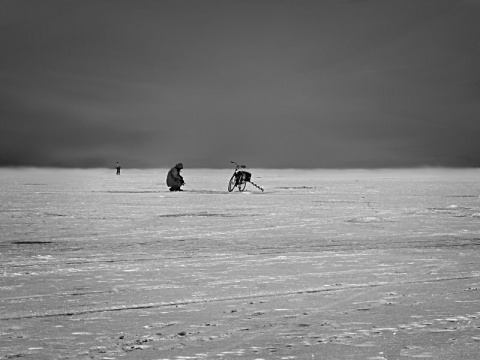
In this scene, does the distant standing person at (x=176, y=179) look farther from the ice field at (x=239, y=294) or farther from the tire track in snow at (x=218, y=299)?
the tire track in snow at (x=218, y=299)

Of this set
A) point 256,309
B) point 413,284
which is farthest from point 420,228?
point 256,309

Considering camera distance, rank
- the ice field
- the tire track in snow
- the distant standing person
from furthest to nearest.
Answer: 1. the distant standing person
2. the tire track in snow
3. the ice field

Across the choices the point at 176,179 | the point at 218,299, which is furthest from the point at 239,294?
the point at 176,179

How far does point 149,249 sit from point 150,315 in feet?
15.3

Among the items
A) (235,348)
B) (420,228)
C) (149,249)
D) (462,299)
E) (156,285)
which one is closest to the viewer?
(235,348)

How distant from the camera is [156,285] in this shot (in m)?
6.27

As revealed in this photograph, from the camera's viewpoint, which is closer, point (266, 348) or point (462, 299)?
point (266, 348)

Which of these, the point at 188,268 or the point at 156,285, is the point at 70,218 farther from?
the point at 156,285

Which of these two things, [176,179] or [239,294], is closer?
[239,294]

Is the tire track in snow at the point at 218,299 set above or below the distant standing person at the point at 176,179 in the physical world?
below

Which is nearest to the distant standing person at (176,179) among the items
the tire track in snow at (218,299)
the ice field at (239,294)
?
the ice field at (239,294)

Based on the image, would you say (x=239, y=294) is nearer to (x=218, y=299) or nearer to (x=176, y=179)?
(x=218, y=299)

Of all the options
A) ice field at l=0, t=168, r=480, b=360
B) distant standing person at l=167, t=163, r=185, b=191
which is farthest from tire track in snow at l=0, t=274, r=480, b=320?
distant standing person at l=167, t=163, r=185, b=191

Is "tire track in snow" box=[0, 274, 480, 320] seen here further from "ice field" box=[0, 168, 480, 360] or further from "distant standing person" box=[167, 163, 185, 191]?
"distant standing person" box=[167, 163, 185, 191]
